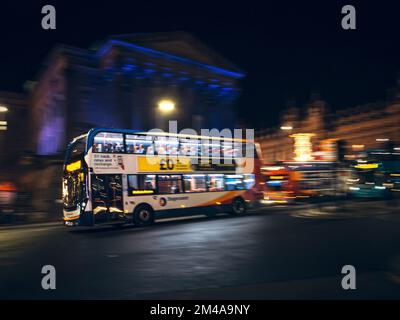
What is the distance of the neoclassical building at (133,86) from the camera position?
28500 millimetres

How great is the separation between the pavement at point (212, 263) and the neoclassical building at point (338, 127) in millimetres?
28176

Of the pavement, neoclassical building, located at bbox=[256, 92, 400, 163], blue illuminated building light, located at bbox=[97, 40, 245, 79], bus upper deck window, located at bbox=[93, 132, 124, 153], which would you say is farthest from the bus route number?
neoclassical building, located at bbox=[256, 92, 400, 163]

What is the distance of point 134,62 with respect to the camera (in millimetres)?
30547

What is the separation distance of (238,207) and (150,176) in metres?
5.20

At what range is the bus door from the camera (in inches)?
571

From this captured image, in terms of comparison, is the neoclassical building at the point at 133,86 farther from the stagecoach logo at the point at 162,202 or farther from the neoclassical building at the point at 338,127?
the stagecoach logo at the point at 162,202

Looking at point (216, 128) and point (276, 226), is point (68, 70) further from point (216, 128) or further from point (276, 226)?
point (276, 226)

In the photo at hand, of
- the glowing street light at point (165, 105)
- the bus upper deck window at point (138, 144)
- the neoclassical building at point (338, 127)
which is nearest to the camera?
the bus upper deck window at point (138, 144)

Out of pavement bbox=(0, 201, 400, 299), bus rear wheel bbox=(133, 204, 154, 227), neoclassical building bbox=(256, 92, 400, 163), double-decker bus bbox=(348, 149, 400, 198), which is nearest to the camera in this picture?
pavement bbox=(0, 201, 400, 299)

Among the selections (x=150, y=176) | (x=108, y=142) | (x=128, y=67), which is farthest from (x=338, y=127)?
(x=108, y=142)

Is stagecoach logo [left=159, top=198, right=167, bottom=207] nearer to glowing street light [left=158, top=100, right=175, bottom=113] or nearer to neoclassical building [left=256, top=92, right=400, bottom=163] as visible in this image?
glowing street light [left=158, top=100, right=175, bottom=113]

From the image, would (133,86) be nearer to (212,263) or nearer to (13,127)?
(13,127)

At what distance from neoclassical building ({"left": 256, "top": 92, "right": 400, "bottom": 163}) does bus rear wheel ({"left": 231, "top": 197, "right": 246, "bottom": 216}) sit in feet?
67.7

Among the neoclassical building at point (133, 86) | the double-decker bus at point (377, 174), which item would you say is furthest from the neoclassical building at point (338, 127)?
the double-decker bus at point (377, 174)
